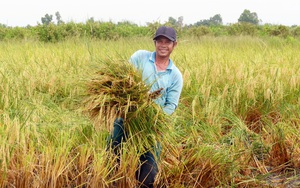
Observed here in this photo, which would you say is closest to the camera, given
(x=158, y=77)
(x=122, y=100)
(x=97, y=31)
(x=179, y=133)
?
(x=122, y=100)

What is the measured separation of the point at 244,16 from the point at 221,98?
42.2 m

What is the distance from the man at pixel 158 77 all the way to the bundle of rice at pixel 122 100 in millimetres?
191

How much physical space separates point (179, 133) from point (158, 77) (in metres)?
0.87

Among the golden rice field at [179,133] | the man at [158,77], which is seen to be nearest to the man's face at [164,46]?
the man at [158,77]

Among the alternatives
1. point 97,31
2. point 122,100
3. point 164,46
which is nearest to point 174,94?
point 164,46

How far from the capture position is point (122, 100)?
3.02m

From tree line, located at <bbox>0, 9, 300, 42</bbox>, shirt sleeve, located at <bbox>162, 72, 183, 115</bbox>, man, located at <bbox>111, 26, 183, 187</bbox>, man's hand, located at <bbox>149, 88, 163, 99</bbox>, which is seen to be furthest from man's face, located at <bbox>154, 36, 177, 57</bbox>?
tree line, located at <bbox>0, 9, 300, 42</bbox>

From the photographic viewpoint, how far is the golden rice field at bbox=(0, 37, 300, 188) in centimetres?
317

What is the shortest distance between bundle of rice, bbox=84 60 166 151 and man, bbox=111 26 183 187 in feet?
0.63

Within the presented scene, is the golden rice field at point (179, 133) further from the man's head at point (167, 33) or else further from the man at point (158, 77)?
the man's head at point (167, 33)

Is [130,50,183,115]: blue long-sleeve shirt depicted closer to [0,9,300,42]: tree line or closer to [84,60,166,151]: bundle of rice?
[84,60,166,151]: bundle of rice

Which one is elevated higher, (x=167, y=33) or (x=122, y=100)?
(x=167, y=33)

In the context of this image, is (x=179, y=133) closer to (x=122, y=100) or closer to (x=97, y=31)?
(x=122, y=100)

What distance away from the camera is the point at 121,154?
3.23m
